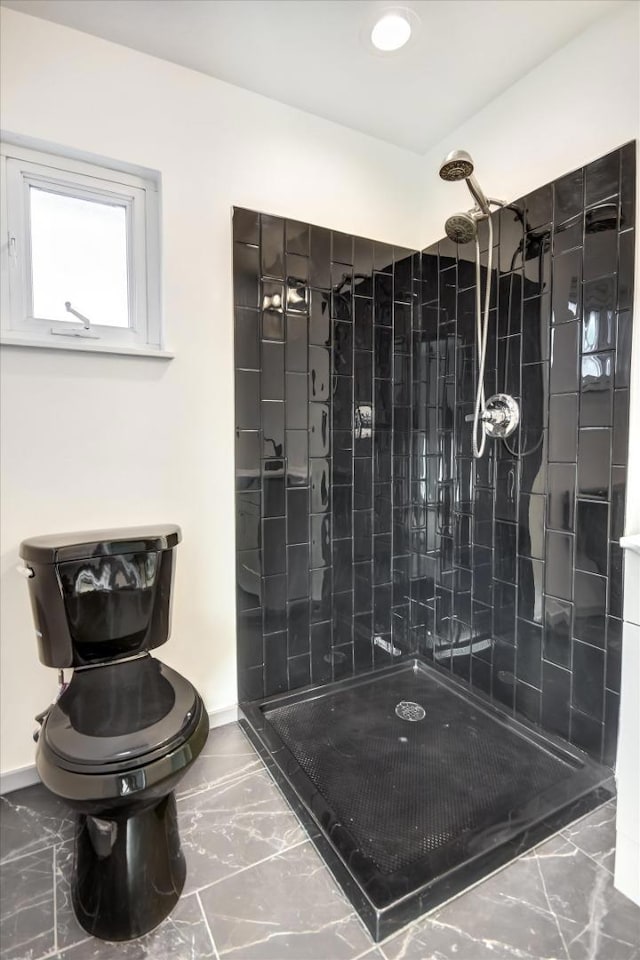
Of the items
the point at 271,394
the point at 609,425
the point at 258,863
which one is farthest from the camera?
the point at 271,394

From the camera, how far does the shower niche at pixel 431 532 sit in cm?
137

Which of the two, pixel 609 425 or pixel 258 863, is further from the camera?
pixel 609 425

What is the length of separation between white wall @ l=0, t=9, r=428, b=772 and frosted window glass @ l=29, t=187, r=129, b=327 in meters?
0.16

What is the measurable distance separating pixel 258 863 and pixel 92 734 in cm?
57

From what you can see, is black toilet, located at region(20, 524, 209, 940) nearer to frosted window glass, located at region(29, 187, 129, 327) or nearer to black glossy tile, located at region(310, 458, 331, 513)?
black glossy tile, located at region(310, 458, 331, 513)

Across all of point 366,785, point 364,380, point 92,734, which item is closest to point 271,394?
point 364,380

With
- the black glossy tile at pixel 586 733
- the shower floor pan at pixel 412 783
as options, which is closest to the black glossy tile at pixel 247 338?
the shower floor pan at pixel 412 783

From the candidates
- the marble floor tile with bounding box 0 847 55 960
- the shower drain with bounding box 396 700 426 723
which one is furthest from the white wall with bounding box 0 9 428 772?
the shower drain with bounding box 396 700 426 723

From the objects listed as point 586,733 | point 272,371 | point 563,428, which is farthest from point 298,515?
point 586,733

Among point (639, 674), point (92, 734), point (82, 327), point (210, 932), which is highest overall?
point (82, 327)

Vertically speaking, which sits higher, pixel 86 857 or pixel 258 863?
pixel 86 857

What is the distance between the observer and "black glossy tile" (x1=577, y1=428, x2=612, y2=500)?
4.70ft

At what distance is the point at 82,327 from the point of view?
155 centimetres

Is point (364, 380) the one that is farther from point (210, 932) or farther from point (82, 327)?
point (210, 932)
